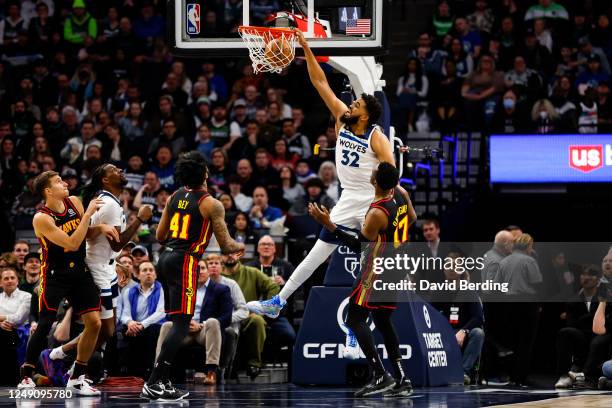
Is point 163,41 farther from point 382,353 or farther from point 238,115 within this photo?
point 382,353

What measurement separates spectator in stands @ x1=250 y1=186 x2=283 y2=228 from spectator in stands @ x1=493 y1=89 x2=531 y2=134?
4057mm

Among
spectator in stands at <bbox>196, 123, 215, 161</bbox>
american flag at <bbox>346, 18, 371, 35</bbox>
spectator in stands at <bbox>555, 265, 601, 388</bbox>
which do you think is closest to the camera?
american flag at <bbox>346, 18, 371, 35</bbox>

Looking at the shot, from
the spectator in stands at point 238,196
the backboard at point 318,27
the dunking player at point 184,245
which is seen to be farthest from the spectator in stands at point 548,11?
the dunking player at point 184,245

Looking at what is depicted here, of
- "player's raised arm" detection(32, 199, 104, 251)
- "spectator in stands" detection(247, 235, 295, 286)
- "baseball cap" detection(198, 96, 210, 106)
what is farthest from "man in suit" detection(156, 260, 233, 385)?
"baseball cap" detection(198, 96, 210, 106)

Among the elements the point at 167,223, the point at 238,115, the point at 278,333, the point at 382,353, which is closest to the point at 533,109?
the point at 238,115

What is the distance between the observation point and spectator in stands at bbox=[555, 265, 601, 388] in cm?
1376

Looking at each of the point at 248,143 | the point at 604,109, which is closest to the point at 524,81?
the point at 604,109

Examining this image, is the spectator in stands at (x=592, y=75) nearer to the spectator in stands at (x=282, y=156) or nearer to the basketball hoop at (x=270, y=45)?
the spectator in stands at (x=282, y=156)

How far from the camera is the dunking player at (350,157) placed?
1165 cm

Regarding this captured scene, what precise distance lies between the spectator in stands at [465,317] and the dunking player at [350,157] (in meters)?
2.97

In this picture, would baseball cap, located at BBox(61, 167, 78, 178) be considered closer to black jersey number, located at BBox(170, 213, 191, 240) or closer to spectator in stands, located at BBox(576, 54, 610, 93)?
spectator in stands, located at BBox(576, 54, 610, 93)

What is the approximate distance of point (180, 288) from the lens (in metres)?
10.7

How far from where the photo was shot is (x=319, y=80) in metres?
11.7

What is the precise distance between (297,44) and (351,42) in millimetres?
512
